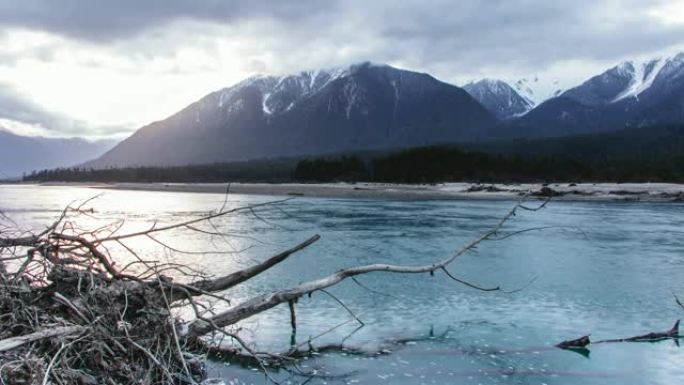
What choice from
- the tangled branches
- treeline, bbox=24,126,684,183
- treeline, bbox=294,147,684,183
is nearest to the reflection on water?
the tangled branches

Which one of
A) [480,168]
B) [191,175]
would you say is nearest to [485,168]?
[480,168]

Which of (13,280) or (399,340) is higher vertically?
(13,280)

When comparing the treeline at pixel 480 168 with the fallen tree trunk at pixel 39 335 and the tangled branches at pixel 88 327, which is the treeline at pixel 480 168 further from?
the fallen tree trunk at pixel 39 335

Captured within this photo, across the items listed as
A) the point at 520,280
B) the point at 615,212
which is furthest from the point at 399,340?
the point at 615,212

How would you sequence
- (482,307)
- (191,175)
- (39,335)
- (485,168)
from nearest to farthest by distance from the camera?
1. (39,335)
2. (482,307)
3. (485,168)
4. (191,175)

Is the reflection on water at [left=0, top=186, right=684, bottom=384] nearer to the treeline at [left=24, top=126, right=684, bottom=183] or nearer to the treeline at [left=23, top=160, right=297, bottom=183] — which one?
the treeline at [left=24, top=126, right=684, bottom=183]

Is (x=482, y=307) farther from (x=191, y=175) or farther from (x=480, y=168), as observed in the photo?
(x=191, y=175)

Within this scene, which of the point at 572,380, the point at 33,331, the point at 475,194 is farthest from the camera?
the point at 475,194

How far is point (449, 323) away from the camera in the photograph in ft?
38.2

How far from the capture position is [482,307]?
13039 millimetres

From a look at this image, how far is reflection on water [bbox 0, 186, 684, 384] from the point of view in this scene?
9.05 meters

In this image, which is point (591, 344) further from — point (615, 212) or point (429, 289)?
point (615, 212)

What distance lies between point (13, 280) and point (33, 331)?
2.43 feet

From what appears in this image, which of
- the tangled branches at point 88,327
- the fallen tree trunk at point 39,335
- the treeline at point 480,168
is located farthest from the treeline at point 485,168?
the fallen tree trunk at point 39,335
